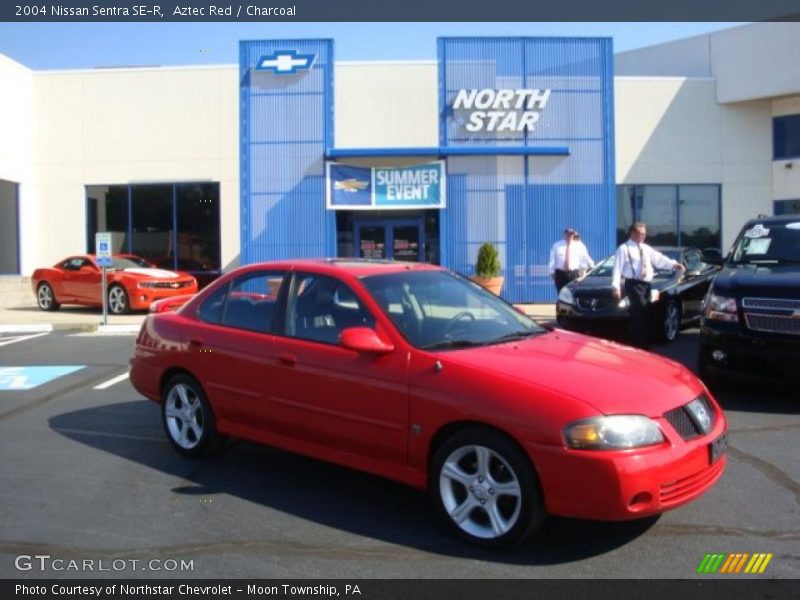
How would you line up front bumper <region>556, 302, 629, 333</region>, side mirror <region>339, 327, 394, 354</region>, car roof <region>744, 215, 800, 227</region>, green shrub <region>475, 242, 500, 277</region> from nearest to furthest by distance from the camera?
side mirror <region>339, 327, 394, 354</region> < car roof <region>744, 215, 800, 227</region> < front bumper <region>556, 302, 629, 333</region> < green shrub <region>475, 242, 500, 277</region>

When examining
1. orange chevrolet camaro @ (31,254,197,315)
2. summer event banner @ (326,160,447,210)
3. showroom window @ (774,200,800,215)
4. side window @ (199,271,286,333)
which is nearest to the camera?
side window @ (199,271,286,333)

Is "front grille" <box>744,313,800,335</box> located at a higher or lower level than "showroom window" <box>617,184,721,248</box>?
lower

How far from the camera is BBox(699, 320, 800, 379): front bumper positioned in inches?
275

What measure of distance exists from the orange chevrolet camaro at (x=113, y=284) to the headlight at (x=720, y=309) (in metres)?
12.8

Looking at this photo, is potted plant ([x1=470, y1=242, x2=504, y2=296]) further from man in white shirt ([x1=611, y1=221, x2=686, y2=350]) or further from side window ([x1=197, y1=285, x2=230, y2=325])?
side window ([x1=197, y1=285, x2=230, y2=325])

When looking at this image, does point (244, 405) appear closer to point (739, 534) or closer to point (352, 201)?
point (739, 534)

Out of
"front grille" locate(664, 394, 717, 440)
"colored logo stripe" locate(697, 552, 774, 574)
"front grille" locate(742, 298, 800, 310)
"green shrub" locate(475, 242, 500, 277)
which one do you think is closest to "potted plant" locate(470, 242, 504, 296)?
"green shrub" locate(475, 242, 500, 277)

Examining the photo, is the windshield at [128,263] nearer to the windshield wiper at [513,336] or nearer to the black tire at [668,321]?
the black tire at [668,321]

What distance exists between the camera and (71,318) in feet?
56.6

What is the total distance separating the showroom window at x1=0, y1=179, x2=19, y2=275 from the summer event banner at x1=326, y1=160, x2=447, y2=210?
8.94 metres

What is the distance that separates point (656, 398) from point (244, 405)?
2694 mm

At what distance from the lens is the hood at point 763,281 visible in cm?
715

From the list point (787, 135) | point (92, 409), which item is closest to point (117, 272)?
point (92, 409)

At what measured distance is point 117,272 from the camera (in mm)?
17812
